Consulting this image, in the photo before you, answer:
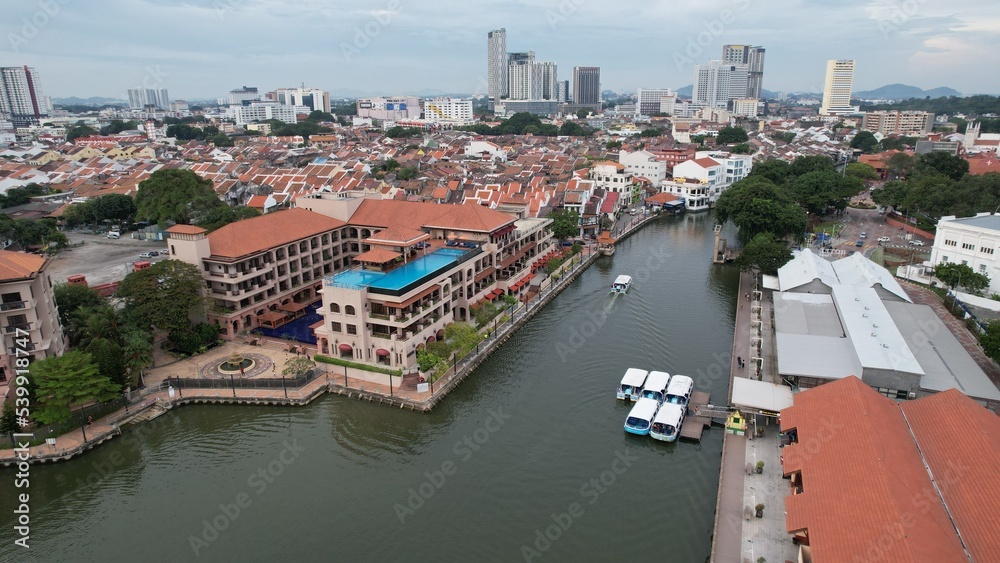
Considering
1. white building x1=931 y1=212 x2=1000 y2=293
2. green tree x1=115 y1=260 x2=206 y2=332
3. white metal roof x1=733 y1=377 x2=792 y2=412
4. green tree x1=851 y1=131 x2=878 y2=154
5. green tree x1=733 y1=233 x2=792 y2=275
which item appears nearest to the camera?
white metal roof x1=733 y1=377 x2=792 y2=412

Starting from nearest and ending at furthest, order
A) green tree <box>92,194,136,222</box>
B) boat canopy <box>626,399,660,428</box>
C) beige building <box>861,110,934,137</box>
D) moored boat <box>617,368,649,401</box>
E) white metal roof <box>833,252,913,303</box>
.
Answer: boat canopy <box>626,399,660,428</box>, moored boat <box>617,368,649,401</box>, white metal roof <box>833,252,913,303</box>, green tree <box>92,194,136,222</box>, beige building <box>861,110,934,137</box>

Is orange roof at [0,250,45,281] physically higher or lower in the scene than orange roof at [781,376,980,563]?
higher

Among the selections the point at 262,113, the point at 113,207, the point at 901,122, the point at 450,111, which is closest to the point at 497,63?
the point at 450,111

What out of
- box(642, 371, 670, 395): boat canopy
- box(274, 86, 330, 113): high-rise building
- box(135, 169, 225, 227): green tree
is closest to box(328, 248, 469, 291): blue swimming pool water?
box(642, 371, 670, 395): boat canopy

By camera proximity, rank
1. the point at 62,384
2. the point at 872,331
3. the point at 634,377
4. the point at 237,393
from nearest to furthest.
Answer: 1. the point at 62,384
2. the point at 237,393
3. the point at 872,331
4. the point at 634,377

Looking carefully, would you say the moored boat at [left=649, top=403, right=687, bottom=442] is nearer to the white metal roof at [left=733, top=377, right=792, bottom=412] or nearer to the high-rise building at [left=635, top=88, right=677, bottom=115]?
the white metal roof at [left=733, top=377, right=792, bottom=412]

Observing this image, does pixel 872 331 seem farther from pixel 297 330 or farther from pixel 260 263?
pixel 260 263
